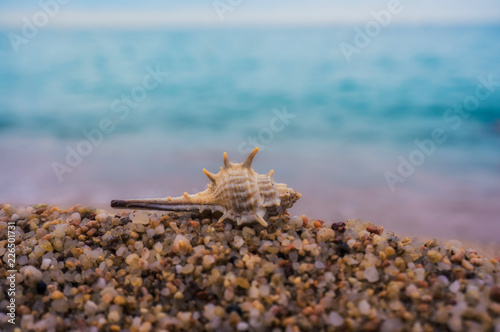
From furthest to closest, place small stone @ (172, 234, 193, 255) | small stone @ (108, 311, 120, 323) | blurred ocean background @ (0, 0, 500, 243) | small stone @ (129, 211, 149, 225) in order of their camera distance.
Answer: blurred ocean background @ (0, 0, 500, 243)
small stone @ (129, 211, 149, 225)
small stone @ (172, 234, 193, 255)
small stone @ (108, 311, 120, 323)

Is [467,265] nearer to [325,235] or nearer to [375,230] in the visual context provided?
[375,230]

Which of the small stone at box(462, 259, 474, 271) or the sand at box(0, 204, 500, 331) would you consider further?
the small stone at box(462, 259, 474, 271)

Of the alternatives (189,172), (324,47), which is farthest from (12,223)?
Answer: (324,47)

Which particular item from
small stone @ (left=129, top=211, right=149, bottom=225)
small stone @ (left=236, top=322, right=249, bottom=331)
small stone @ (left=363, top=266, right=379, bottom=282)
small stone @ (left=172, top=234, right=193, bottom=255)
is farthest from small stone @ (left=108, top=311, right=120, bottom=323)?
small stone @ (left=363, top=266, right=379, bottom=282)

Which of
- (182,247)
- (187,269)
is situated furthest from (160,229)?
(187,269)

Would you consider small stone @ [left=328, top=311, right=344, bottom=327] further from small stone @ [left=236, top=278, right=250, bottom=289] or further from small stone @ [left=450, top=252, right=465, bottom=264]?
small stone @ [left=450, top=252, right=465, bottom=264]

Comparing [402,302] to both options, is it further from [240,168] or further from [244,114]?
[244,114]

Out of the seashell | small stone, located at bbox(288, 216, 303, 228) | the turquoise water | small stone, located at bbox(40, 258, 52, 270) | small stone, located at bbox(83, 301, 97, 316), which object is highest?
the turquoise water

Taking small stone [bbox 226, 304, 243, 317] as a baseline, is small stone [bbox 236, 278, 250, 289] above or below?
above
